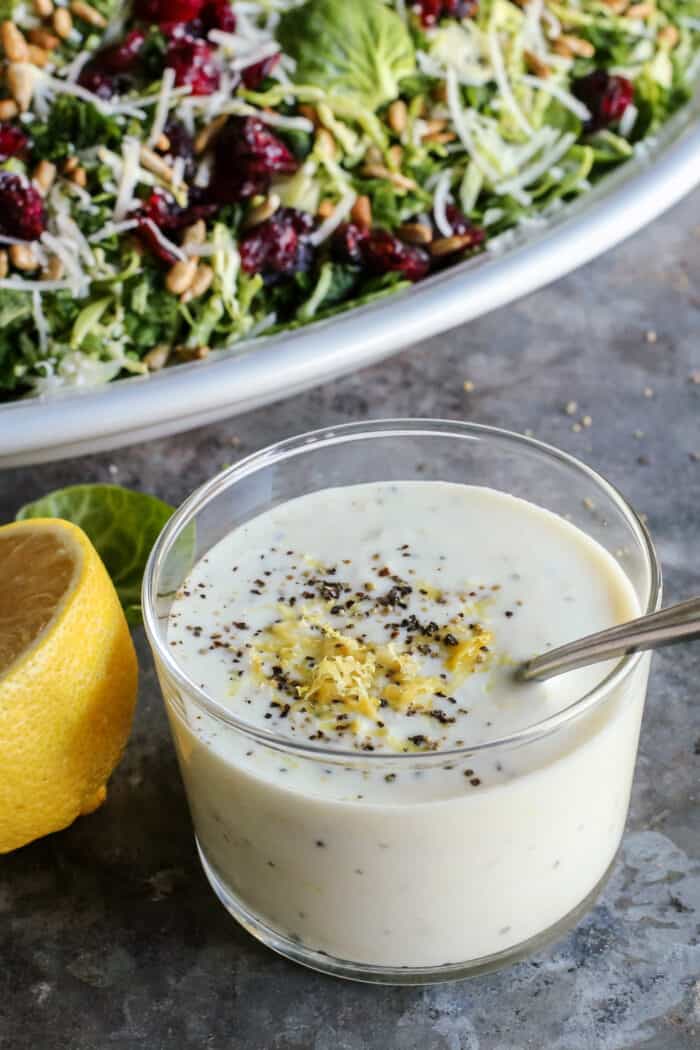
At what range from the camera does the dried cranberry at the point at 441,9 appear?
2.95 metres

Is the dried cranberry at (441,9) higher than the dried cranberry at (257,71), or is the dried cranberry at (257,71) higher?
the dried cranberry at (441,9)

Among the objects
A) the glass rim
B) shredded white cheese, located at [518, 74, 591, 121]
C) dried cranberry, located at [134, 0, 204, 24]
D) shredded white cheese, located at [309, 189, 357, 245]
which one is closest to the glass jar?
the glass rim

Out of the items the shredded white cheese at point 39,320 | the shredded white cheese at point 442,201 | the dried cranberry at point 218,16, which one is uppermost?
the dried cranberry at point 218,16

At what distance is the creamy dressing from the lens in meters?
1.37

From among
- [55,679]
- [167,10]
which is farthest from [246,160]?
[55,679]

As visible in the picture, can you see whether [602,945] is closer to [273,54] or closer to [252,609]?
[252,609]

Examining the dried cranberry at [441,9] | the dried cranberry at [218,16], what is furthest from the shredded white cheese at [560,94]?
the dried cranberry at [218,16]

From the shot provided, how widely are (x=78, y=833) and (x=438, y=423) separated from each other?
0.72 metres

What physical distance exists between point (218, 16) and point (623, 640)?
6.19ft

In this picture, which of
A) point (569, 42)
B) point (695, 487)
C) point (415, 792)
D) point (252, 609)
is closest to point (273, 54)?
point (569, 42)

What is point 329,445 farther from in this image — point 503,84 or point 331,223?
point 503,84

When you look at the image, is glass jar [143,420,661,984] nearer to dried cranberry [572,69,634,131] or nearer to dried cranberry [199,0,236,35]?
dried cranberry [199,0,236,35]

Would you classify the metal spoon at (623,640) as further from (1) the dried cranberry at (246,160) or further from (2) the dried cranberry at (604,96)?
(2) the dried cranberry at (604,96)

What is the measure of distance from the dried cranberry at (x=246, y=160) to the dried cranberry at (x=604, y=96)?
78 cm
